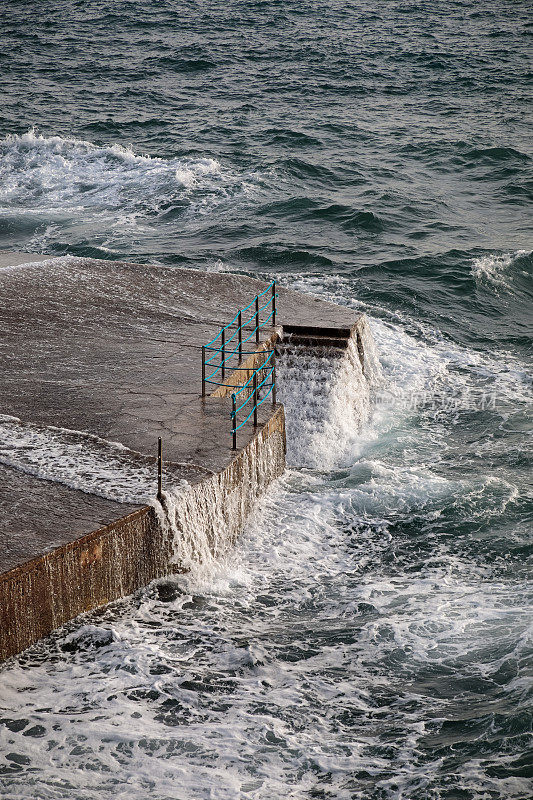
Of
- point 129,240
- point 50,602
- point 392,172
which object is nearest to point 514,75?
point 392,172

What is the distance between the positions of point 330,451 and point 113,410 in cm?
295

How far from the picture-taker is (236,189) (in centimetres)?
2252

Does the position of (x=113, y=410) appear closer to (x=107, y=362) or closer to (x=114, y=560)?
(x=107, y=362)

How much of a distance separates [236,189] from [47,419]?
581 inches

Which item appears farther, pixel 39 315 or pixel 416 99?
pixel 416 99

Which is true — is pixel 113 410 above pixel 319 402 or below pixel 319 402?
above

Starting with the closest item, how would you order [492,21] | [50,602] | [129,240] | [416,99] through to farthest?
[50,602]
[129,240]
[416,99]
[492,21]

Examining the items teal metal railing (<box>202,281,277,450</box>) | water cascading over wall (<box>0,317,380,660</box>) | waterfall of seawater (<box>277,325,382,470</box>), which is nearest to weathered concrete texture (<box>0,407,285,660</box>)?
water cascading over wall (<box>0,317,380,660</box>)

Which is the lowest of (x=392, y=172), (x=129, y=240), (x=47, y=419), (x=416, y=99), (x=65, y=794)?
(x=65, y=794)

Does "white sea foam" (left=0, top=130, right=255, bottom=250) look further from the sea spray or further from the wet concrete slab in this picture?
the sea spray

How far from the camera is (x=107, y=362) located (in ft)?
34.1

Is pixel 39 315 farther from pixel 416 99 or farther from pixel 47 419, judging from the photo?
pixel 416 99

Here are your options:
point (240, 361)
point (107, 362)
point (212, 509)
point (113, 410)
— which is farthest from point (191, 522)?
point (107, 362)

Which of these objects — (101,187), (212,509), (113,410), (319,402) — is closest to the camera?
(212,509)
